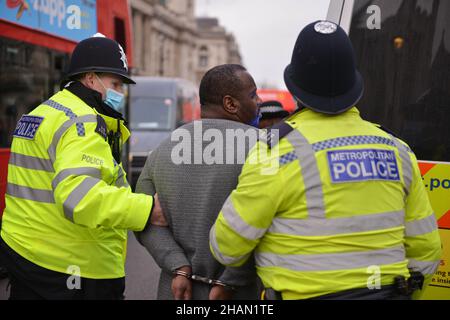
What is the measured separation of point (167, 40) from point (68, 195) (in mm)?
86712

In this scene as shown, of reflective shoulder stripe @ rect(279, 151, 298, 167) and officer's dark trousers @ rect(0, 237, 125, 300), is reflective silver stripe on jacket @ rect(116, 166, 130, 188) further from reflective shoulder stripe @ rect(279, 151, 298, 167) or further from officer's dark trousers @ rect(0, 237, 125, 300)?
reflective shoulder stripe @ rect(279, 151, 298, 167)

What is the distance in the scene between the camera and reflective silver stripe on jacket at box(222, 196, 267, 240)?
223 centimetres

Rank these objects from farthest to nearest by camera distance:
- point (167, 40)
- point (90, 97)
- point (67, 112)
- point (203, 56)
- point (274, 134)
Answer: point (203, 56), point (167, 40), point (90, 97), point (67, 112), point (274, 134)

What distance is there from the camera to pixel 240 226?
2229 mm

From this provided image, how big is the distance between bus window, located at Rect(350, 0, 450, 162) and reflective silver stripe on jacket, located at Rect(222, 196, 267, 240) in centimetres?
205

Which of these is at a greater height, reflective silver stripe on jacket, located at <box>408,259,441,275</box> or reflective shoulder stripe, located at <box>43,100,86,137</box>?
reflective shoulder stripe, located at <box>43,100,86,137</box>

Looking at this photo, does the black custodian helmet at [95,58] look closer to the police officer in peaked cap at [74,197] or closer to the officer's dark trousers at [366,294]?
the police officer in peaked cap at [74,197]

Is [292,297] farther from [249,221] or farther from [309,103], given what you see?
[309,103]

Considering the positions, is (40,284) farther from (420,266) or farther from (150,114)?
(150,114)

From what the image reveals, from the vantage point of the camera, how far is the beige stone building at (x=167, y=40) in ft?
235

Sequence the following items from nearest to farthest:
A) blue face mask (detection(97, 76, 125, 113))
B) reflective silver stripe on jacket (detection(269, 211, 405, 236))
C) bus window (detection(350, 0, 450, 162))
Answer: reflective silver stripe on jacket (detection(269, 211, 405, 236)), blue face mask (detection(97, 76, 125, 113)), bus window (detection(350, 0, 450, 162))

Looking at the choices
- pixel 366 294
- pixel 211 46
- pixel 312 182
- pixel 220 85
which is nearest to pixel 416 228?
pixel 366 294

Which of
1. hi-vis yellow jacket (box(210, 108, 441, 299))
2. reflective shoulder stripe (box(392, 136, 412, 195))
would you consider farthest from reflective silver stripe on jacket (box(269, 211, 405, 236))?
reflective shoulder stripe (box(392, 136, 412, 195))
